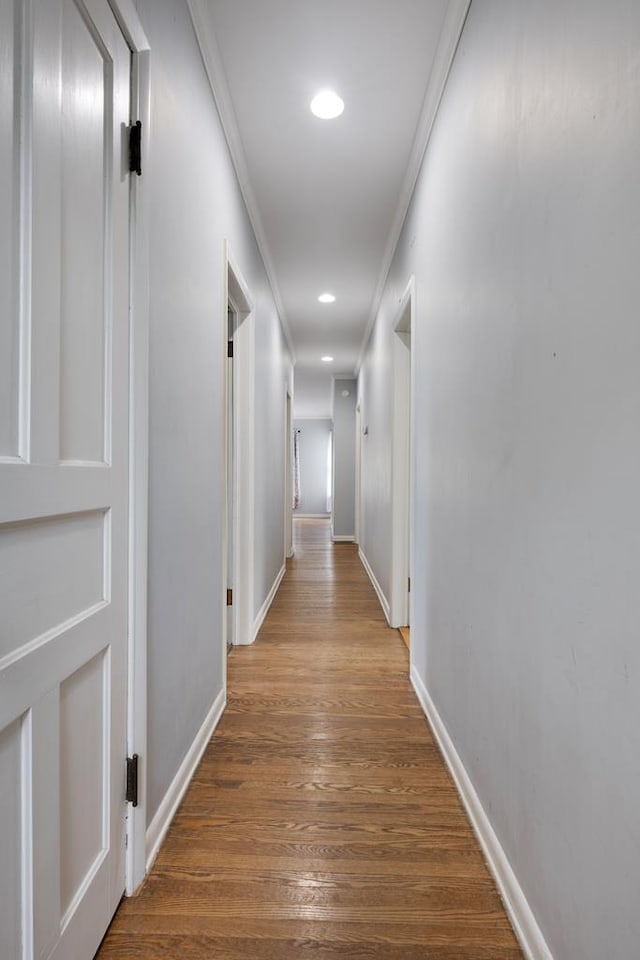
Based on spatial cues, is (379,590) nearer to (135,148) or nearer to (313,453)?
(135,148)

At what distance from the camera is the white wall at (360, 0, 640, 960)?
78 centimetres

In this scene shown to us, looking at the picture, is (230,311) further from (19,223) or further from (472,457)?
(19,223)

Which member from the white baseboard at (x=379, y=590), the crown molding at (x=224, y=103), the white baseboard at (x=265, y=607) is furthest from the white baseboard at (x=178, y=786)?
the crown molding at (x=224, y=103)

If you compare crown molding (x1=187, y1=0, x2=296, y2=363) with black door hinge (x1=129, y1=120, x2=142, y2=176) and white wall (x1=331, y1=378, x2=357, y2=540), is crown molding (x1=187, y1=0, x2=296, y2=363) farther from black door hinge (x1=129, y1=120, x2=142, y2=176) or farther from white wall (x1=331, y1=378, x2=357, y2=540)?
white wall (x1=331, y1=378, x2=357, y2=540)

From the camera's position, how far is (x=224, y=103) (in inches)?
82.0

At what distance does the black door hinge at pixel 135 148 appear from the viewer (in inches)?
47.6

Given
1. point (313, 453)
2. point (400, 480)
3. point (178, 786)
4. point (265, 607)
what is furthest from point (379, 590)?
point (313, 453)

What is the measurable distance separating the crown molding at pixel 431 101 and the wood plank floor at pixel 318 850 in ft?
8.21

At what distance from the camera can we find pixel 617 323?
791 millimetres

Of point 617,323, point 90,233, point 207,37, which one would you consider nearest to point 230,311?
point 207,37

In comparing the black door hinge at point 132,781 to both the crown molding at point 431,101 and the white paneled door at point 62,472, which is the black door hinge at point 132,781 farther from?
the crown molding at point 431,101

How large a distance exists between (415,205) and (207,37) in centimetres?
124

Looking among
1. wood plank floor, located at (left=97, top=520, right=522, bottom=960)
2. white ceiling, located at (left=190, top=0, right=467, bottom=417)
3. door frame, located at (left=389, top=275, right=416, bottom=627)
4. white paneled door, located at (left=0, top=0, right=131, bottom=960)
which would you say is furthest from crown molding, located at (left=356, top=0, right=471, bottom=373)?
wood plank floor, located at (left=97, top=520, right=522, bottom=960)

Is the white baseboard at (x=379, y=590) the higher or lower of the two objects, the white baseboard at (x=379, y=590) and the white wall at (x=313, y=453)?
the lower
